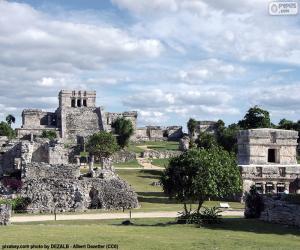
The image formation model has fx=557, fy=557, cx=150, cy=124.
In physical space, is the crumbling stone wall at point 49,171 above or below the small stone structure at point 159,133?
below

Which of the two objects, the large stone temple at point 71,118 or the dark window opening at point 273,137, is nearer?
the dark window opening at point 273,137

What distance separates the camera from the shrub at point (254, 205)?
28250 millimetres

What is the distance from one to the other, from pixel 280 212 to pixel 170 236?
7595 mm

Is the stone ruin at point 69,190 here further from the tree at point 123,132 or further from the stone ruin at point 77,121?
the stone ruin at point 77,121

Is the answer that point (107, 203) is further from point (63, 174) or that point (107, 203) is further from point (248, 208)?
point (248, 208)

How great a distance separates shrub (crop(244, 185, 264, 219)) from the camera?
28250 mm

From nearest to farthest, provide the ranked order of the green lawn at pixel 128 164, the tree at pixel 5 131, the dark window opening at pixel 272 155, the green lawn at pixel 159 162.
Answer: the dark window opening at pixel 272 155, the green lawn at pixel 128 164, the green lawn at pixel 159 162, the tree at pixel 5 131

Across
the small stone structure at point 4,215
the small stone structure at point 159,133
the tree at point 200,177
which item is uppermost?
the small stone structure at point 159,133

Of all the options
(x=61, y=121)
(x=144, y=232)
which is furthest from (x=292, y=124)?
(x=144, y=232)

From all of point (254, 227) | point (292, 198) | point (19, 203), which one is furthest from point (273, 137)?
point (19, 203)

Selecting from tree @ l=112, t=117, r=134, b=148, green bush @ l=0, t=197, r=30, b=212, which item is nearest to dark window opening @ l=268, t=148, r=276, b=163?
green bush @ l=0, t=197, r=30, b=212

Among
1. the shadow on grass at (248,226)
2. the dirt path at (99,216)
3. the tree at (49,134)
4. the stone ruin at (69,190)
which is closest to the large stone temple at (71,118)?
the tree at (49,134)

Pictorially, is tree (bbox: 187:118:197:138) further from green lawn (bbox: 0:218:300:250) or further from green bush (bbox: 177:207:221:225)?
green lawn (bbox: 0:218:300:250)

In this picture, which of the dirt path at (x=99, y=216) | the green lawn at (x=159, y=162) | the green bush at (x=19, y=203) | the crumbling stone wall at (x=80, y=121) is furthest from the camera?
the crumbling stone wall at (x=80, y=121)
